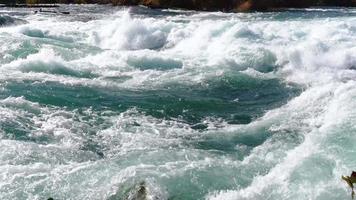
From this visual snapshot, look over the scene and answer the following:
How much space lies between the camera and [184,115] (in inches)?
523

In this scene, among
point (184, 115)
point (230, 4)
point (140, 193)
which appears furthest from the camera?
point (230, 4)

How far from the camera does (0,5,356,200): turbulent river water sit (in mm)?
8641

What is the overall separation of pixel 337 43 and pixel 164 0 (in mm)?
34473

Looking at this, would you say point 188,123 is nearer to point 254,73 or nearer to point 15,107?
point 15,107

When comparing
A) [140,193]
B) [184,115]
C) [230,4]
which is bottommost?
[230,4]

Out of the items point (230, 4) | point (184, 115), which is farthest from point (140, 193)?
point (230, 4)

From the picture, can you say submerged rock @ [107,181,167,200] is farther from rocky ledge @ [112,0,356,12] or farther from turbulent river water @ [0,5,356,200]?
rocky ledge @ [112,0,356,12]

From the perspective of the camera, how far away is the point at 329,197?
26.0 ft

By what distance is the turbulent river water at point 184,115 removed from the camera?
28.3ft

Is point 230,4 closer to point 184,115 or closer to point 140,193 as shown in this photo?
point 184,115

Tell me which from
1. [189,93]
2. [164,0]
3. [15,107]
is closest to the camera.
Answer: [15,107]

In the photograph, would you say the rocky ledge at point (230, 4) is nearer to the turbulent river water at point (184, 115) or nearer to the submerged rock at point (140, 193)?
the turbulent river water at point (184, 115)

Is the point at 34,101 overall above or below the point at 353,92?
below

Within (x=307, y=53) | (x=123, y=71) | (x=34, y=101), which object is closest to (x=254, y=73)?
(x=307, y=53)
